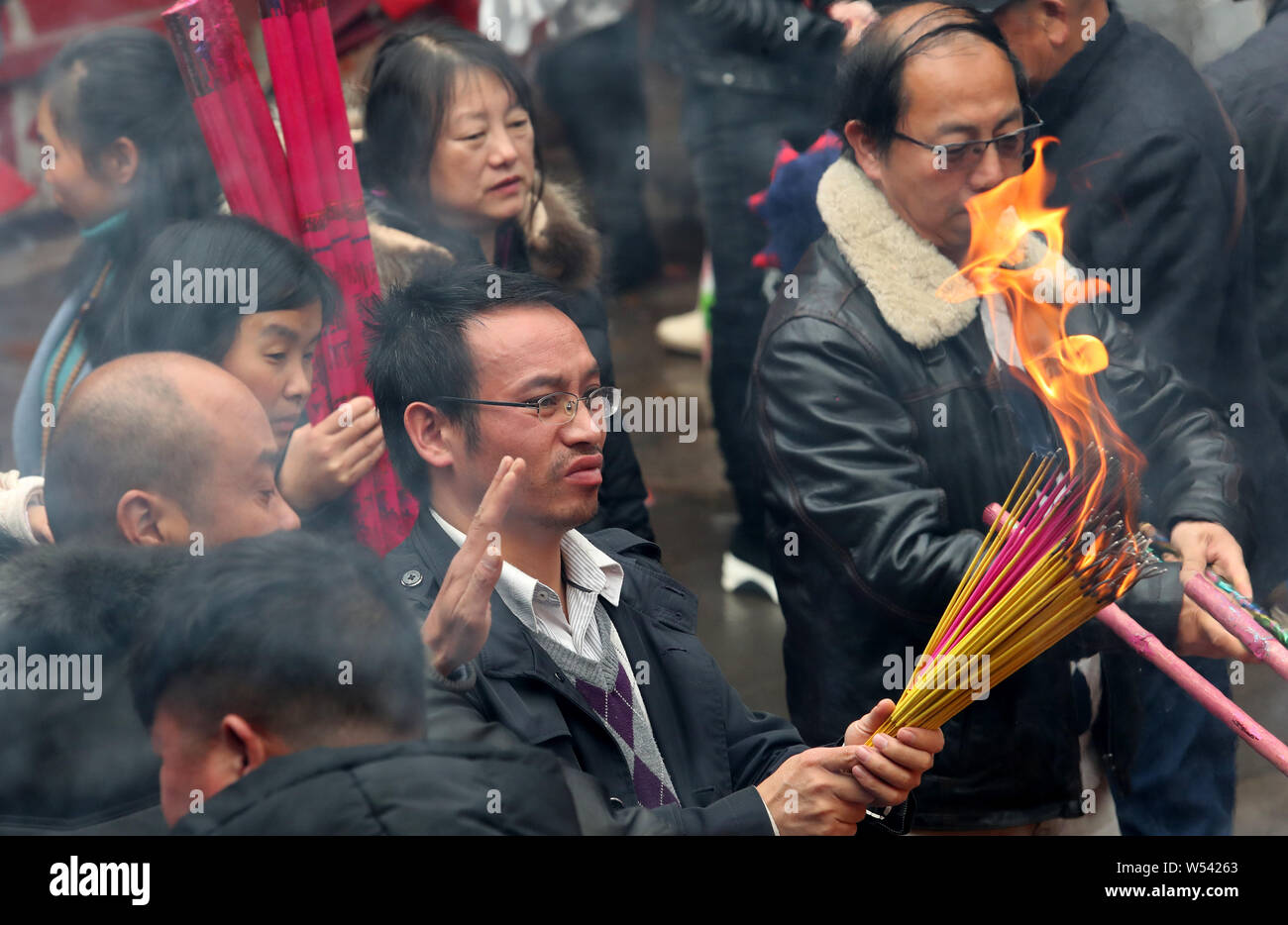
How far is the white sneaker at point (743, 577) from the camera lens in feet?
12.0

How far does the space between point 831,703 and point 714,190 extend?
1.84 metres

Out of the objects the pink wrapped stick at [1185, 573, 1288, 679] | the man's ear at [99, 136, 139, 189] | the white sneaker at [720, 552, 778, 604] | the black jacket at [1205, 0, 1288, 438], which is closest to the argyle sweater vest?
the pink wrapped stick at [1185, 573, 1288, 679]

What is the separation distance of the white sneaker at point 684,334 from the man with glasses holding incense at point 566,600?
11.4 ft

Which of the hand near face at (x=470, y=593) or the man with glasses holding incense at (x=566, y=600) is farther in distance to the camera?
the man with glasses holding incense at (x=566, y=600)

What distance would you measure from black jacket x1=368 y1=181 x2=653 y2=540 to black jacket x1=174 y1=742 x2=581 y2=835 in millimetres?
949

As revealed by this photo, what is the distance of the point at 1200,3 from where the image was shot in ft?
9.67

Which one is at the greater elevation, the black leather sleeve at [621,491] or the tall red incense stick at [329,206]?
the tall red incense stick at [329,206]

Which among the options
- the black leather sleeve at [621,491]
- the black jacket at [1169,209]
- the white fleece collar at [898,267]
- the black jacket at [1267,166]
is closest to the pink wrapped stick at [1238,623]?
the black jacket at [1169,209]

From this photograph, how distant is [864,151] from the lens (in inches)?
90.4

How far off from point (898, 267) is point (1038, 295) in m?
0.24

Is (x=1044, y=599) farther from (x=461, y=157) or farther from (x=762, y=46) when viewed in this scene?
(x=762, y=46)

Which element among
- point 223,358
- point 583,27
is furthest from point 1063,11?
point 583,27

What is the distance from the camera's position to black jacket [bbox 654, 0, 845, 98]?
3.43 m

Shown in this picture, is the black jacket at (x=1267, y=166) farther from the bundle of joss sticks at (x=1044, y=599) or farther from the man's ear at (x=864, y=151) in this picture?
the bundle of joss sticks at (x=1044, y=599)
